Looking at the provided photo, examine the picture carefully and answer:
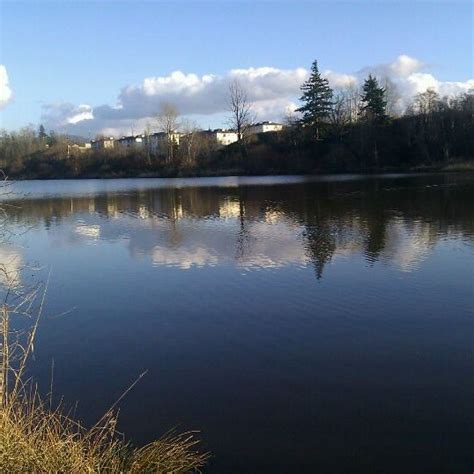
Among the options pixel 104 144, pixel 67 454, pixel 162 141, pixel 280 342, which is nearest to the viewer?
pixel 67 454

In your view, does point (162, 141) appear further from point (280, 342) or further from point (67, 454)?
point (67, 454)

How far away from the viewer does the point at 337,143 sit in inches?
2714

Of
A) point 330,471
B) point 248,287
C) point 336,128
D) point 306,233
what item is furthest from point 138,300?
point 336,128

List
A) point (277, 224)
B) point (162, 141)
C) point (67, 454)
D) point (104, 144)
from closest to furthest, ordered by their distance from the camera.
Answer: point (67, 454) < point (277, 224) < point (162, 141) < point (104, 144)

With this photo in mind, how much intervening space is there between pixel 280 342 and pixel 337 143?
63.4 meters

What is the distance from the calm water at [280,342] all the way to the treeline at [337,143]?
46.8m

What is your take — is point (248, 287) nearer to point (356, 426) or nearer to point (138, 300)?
point (138, 300)

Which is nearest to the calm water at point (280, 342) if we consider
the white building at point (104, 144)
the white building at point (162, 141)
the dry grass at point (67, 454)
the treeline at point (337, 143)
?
the dry grass at point (67, 454)

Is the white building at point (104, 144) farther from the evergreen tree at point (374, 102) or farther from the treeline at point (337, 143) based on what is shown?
the evergreen tree at point (374, 102)

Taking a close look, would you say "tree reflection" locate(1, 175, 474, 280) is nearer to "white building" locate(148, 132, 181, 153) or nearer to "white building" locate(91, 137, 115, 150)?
"white building" locate(148, 132, 181, 153)

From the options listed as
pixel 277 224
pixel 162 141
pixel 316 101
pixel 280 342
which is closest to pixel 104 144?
pixel 162 141

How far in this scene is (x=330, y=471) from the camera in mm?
5195

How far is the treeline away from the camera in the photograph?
2431 inches

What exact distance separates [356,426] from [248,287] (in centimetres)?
621
